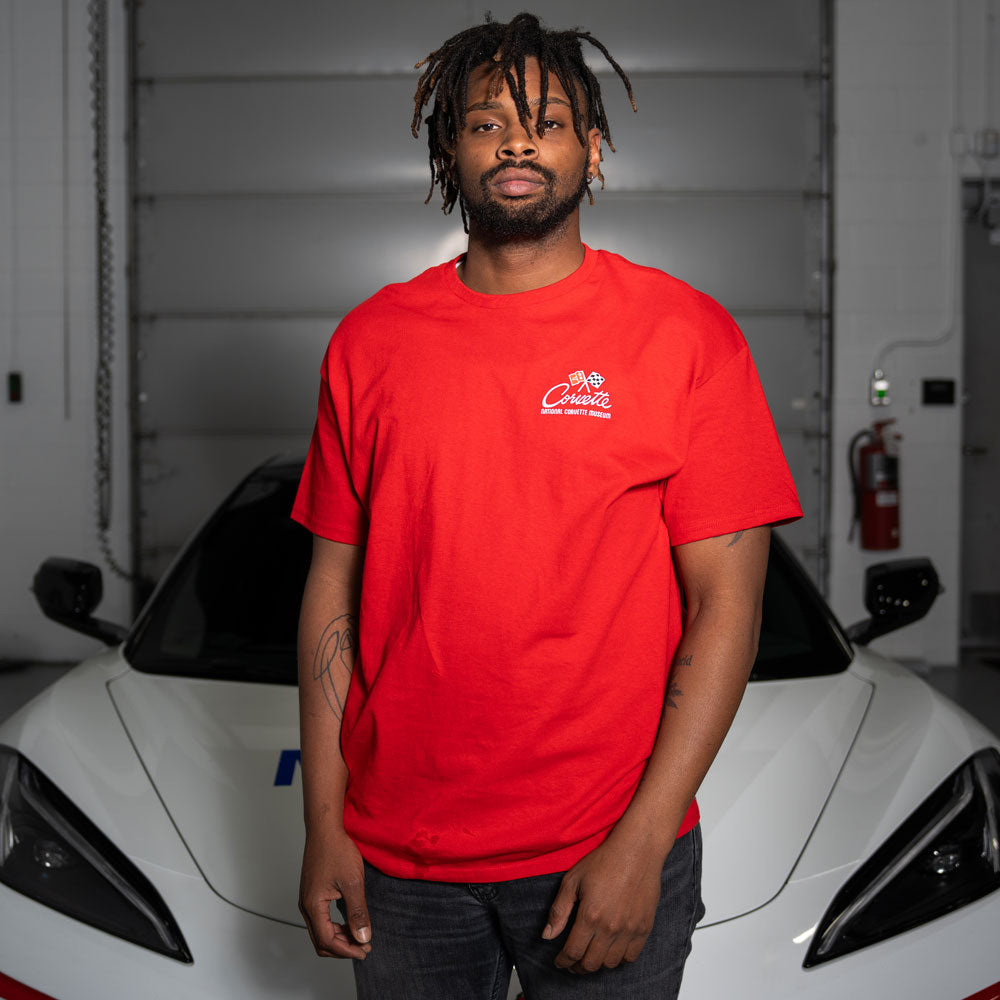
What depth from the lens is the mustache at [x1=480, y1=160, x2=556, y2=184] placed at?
43.3 inches

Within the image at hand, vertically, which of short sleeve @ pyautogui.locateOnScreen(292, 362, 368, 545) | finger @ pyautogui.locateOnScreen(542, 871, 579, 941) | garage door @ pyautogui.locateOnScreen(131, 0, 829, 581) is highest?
garage door @ pyautogui.locateOnScreen(131, 0, 829, 581)

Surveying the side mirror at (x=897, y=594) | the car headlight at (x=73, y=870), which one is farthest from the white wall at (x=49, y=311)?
the side mirror at (x=897, y=594)

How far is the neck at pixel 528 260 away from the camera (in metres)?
1.13

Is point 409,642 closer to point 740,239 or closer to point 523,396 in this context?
point 523,396

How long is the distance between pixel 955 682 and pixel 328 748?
199 inches

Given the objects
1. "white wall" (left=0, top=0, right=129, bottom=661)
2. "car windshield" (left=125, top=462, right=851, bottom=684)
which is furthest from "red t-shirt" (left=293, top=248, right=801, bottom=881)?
"white wall" (left=0, top=0, right=129, bottom=661)

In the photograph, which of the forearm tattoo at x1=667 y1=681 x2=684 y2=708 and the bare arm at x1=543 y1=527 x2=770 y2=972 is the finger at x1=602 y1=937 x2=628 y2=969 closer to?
the bare arm at x1=543 y1=527 x2=770 y2=972

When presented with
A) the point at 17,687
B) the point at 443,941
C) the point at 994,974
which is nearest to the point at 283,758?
the point at 443,941

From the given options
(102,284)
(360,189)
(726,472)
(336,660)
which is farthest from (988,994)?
(102,284)

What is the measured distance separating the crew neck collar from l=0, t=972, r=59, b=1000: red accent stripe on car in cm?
107

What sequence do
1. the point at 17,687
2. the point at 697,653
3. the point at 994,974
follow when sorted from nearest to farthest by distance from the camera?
the point at 697,653 < the point at 994,974 < the point at 17,687

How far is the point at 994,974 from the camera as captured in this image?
53.5 inches

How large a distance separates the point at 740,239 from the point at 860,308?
0.78 m

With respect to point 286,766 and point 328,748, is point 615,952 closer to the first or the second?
point 328,748
